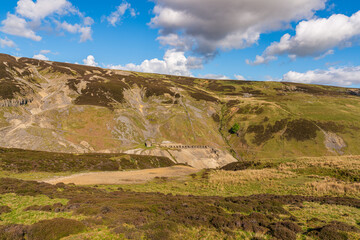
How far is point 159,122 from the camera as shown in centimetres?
12406

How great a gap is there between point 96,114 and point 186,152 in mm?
56715

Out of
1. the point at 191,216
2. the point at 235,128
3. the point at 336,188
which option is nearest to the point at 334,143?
the point at 235,128

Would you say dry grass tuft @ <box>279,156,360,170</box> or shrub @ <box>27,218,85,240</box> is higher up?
shrub @ <box>27,218,85,240</box>

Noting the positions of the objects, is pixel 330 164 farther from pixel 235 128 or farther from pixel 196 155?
pixel 235 128

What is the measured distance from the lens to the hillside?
91.4 meters

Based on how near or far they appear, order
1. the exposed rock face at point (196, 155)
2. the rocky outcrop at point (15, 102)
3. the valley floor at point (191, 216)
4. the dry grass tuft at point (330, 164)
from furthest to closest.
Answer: the rocky outcrop at point (15, 102) → the exposed rock face at point (196, 155) → the dry grass tuft at point (330, 164) → the valley floor at point (191, 216)

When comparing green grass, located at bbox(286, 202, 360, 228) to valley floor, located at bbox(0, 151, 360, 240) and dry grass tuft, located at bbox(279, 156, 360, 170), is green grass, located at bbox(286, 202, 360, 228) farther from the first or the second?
dry grass tuft, located at bbox(279, 156, 360, 170)

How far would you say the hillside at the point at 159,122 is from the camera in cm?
9144

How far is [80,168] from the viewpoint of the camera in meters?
54.9

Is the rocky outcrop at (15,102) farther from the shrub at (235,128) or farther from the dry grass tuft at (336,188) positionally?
the dry grass tuft at (336,188)

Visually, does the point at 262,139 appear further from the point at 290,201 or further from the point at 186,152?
the point at 290,201

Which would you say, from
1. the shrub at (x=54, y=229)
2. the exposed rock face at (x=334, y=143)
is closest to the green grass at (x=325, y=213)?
the shrub at (x=54, y=229)

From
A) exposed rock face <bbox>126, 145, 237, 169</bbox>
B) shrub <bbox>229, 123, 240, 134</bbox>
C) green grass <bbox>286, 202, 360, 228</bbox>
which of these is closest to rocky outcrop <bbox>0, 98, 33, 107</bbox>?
exposed rock face <bbox>126, 145, 237, 169</bbox>

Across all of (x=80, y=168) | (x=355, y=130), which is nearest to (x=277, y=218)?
(x=80, y=168)
